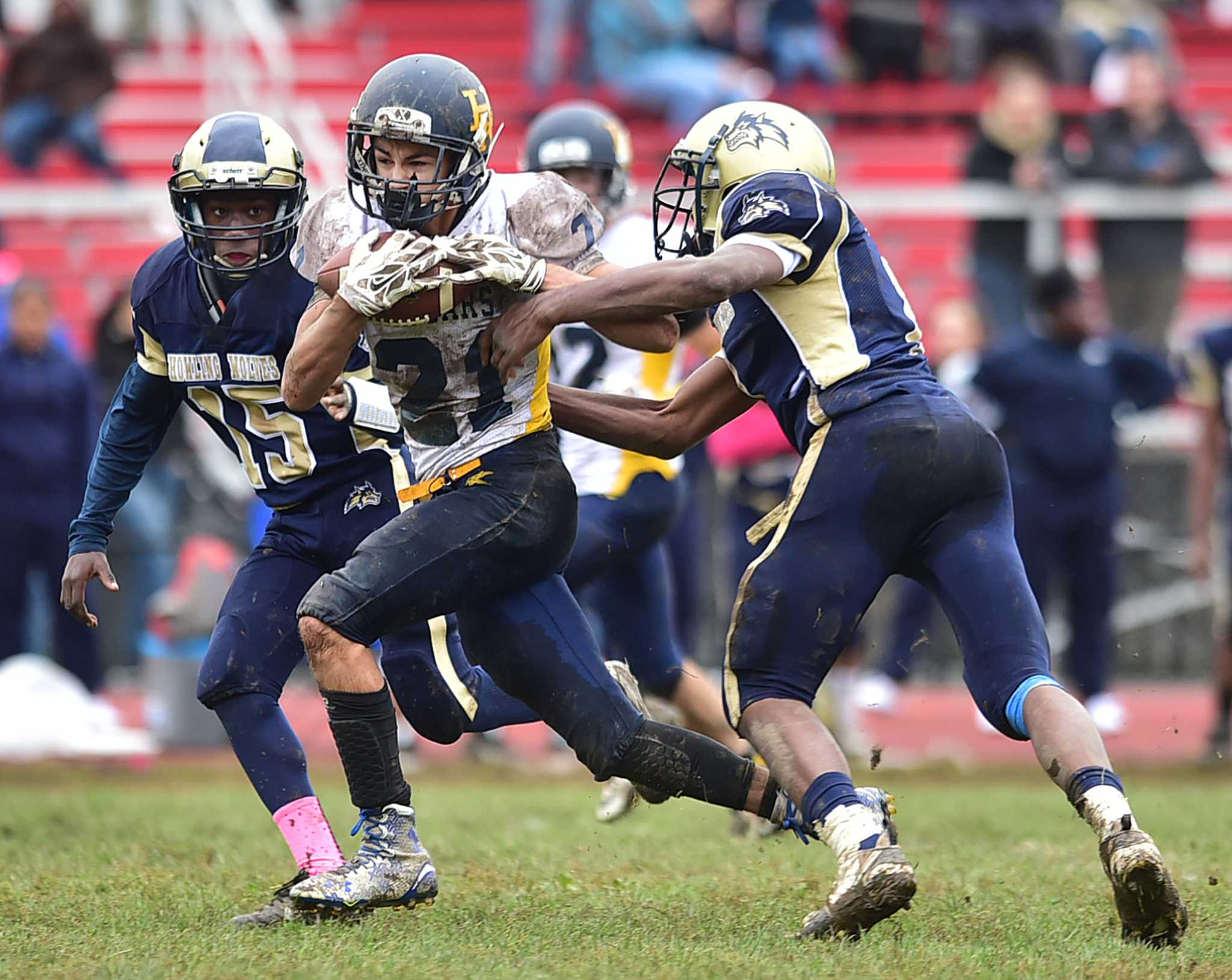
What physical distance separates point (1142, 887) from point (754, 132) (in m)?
1.96

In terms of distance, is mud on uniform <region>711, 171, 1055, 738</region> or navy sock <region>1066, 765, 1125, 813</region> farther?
mud on uniform <region>711, 171, 1055, 738</region>

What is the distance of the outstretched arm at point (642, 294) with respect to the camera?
4281mm

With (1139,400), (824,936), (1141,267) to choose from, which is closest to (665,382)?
(824,936)

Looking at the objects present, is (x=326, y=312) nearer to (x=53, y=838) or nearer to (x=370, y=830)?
(x=370, y=830)

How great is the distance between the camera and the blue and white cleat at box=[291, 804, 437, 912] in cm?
454

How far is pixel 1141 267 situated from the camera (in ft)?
40.6

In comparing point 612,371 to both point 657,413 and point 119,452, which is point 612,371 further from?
point 119,452

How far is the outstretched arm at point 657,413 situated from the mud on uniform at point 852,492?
375 millimetres

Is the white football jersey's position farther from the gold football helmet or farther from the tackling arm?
the gold football helmet

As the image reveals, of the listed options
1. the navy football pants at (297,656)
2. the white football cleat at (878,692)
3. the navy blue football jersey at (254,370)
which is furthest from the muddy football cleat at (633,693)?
the white football cleat at (878,692)

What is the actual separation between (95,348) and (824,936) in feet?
25.5

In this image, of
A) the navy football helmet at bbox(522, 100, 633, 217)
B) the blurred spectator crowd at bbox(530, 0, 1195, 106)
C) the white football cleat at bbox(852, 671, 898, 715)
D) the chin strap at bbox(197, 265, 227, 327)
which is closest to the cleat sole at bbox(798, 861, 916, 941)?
the chin strap at bbox(197, 265, 227, 327)

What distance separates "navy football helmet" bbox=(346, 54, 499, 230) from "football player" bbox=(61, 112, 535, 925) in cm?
44

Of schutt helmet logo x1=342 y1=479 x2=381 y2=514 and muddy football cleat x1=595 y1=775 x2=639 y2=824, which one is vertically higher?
schutt helmet logo x1=342 y1=479 x2=381 y2=514
